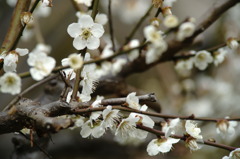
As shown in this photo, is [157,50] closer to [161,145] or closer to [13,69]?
[161,145]

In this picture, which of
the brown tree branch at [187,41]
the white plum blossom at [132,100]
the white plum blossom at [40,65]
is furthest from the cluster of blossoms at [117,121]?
the brown tree branch at [187,41]

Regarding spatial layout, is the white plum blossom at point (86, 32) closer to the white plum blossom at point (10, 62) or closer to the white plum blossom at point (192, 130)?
the white plum blossom at point (10, 62)

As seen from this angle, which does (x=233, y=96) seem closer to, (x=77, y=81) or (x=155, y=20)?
(x=155, y=20)

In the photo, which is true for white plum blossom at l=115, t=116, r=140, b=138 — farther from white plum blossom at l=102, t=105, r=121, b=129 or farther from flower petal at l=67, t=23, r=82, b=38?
flower petal at l=67, t=23, r=82, b=38

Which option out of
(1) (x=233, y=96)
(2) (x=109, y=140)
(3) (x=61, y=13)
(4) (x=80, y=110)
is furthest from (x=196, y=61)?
(3) (x=61, y=13)

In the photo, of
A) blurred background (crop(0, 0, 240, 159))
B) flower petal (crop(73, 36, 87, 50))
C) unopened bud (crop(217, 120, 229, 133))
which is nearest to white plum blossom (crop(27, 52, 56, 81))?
flower petal (crop(73, 36, 87, 50))

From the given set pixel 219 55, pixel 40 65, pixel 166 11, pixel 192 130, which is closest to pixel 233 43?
pixel 219 55
